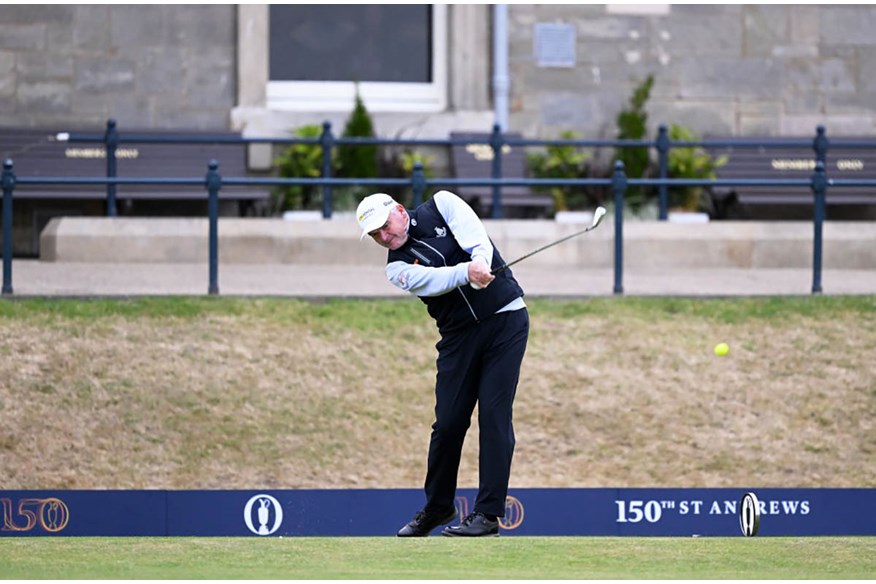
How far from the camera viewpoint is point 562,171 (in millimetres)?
→ 16703

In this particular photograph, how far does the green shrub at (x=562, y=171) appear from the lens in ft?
54.5

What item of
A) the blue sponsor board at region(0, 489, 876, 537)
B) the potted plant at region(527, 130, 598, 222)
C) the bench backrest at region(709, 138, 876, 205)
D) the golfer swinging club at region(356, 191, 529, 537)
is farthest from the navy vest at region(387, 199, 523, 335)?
the bench backrest at region(709, 138, 876, 205)

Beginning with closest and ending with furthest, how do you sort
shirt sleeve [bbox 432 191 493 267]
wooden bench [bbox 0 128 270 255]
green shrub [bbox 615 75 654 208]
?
shirt sleeve [bbox 432 191 493 267] < wooden bench [bbox 0 128 270 255] < green shrub [bbox 615 75 654 208]

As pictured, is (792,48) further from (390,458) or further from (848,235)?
(390,458)

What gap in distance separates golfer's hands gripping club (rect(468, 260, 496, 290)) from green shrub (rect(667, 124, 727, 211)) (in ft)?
32.0

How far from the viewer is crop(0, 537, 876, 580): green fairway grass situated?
609 cm

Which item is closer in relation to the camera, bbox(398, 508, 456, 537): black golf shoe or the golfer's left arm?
the golfer's left arm

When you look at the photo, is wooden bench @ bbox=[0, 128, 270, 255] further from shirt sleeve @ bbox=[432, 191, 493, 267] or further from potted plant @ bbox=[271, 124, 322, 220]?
shirt sleeve @ bbox=[432, 191, 493, 267]

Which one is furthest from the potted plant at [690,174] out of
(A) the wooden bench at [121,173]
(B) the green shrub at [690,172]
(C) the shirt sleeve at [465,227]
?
(C) the shirt sleeve at [465,227]

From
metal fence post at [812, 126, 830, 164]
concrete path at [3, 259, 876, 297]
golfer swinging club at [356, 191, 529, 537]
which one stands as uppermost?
metal fence post at [812, 126, 830, 164]

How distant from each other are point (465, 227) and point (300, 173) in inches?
361

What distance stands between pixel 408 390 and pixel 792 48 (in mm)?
8737

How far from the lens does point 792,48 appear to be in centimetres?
1805

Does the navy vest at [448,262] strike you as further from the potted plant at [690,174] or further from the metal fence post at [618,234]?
the potted plant at [690,174]
